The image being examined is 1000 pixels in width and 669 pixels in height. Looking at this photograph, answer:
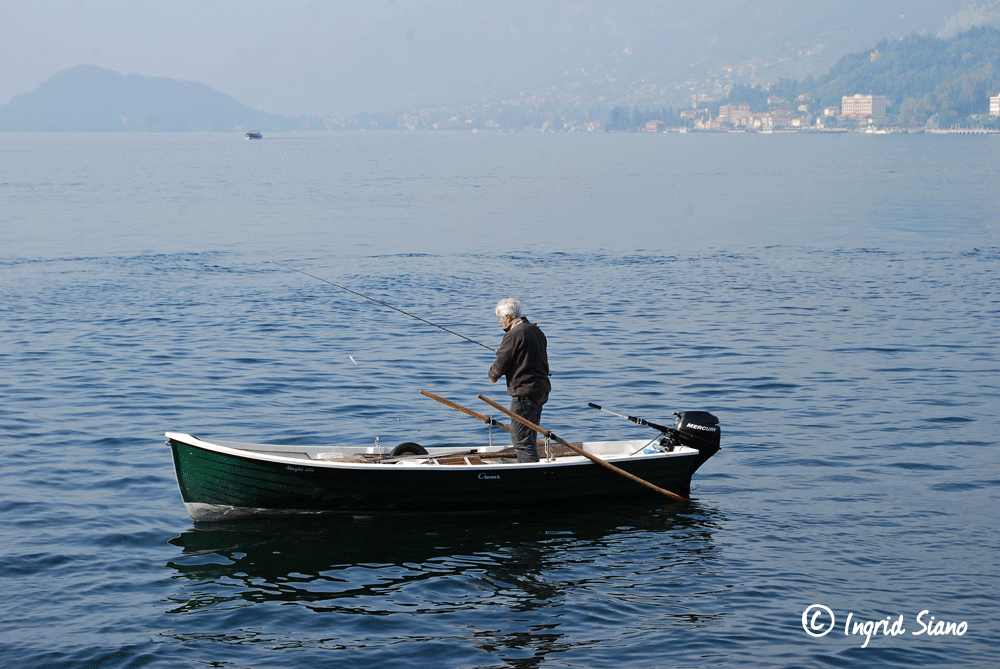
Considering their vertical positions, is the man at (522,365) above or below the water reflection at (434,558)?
above

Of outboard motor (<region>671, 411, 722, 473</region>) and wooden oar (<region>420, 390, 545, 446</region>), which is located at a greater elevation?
wooden oar (<region>420, 390, 545, 446</region>)

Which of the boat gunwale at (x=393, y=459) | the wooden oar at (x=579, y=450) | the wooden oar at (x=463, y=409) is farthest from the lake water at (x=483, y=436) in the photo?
the wooden oar at (x=463, y=409)

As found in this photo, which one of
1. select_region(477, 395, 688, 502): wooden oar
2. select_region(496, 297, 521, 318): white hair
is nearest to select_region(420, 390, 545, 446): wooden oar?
select_region(477, 395, 688, 502): wooden oar

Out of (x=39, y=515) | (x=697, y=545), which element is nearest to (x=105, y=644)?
(x=39, y=515)

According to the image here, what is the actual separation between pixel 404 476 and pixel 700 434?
385 cm

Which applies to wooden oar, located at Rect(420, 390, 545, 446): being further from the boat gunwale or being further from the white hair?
the white hair

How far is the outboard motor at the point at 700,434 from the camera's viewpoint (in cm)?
1388

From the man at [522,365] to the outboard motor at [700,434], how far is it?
1980 millimetres

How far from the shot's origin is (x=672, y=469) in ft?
45.7

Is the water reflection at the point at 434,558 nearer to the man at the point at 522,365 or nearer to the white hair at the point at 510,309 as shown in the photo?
the man at the point at 522,365

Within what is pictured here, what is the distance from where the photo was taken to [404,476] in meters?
13.1

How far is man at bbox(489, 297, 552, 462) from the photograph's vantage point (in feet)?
42.6

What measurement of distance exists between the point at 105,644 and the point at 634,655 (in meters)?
5.02

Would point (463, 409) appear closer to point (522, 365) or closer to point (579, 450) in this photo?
point (522, 365)
